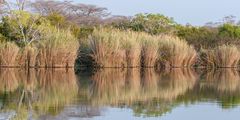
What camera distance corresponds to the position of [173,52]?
95.6 feet

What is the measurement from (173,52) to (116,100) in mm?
16155

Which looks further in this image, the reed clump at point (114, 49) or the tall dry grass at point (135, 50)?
the tall dry grass at point (135, 50)

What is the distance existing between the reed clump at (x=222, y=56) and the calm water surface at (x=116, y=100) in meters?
11.0

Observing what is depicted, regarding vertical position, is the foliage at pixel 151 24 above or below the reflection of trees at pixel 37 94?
above

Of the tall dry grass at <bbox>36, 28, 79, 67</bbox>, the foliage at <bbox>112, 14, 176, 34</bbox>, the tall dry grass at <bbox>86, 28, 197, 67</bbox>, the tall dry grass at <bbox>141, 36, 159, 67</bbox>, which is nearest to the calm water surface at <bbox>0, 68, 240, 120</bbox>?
the tall dry grass at <bbox>36, 28, 79, 67</bbox>

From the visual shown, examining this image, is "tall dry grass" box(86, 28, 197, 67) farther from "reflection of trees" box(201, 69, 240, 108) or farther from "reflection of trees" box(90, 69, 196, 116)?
"reflection of trees" box(201, 69, 240, 108)

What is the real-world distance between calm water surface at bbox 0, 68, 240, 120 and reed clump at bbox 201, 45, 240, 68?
36.2 ft

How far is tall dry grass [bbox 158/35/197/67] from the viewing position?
95.7 feet

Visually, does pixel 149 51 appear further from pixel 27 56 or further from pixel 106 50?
pixel 27 56

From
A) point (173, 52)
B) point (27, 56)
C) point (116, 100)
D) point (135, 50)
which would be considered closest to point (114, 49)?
point (135, 50)

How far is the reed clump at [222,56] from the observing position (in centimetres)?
3008

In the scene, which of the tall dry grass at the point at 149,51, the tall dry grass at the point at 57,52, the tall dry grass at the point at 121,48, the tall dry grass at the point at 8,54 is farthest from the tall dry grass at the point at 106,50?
the tall dry grass at the point at 8,54

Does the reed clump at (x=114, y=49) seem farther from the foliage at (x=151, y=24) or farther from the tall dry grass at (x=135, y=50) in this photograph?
the foliage at (x=151, y=24)

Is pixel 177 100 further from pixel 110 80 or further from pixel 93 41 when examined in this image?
pixel 93 41
